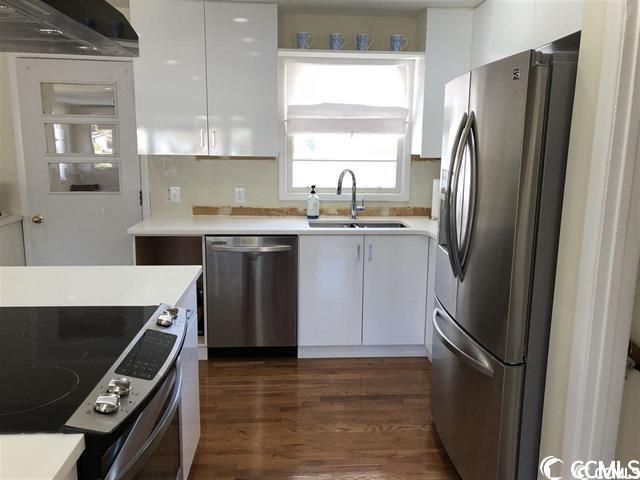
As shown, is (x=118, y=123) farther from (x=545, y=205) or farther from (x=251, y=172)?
(x=545, y=205)

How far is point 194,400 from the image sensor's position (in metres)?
2.02

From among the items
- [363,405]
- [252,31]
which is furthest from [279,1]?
[363,405]

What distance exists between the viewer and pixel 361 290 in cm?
323

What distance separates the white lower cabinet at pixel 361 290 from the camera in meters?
3.18

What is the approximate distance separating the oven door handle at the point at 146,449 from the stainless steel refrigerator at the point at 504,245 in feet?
3.69

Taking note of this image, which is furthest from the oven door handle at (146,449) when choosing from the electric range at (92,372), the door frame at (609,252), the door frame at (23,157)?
the door frame at (23,157)

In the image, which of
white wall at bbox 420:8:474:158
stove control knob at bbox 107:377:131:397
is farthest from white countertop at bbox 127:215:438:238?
stove control knob at bbox 107:377:131:397

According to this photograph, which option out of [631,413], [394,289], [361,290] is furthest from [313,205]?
[631,413]

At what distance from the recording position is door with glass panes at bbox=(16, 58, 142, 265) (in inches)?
133

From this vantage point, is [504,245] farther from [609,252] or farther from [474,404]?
[474,404]

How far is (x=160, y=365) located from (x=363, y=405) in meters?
1.79

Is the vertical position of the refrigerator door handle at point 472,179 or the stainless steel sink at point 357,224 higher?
the refrigerator door handle at point 472,179

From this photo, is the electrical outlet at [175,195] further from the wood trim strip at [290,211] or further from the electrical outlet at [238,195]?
the electrical outlet at [238,195]

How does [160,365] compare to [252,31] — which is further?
[252,31]
